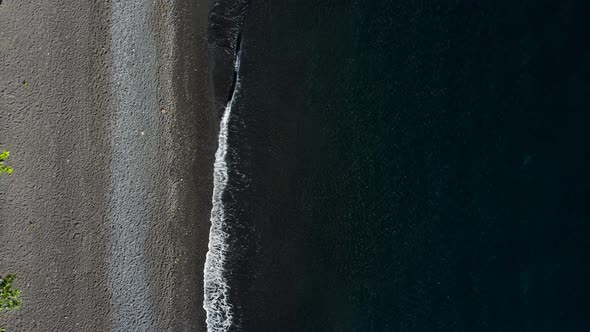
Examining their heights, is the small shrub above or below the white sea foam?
above

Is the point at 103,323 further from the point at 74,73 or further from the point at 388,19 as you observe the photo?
the point at 388,19

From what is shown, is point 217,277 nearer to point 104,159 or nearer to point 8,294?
point 104,159

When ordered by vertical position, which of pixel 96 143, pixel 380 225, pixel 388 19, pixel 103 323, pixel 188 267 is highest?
pixel 388 19

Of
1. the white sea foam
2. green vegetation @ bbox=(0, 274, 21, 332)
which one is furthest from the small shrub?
the white sea foam

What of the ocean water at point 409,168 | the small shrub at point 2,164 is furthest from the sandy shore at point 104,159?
the ocean water at point 409,168

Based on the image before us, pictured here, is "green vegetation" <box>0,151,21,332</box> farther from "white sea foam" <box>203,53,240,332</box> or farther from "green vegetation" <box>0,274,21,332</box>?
"white sea foam" <box>203,53,240,332</box>

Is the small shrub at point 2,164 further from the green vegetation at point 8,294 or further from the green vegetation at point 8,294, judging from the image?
the green vegetation at point 8,294

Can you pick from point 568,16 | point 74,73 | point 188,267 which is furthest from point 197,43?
point 568,16
